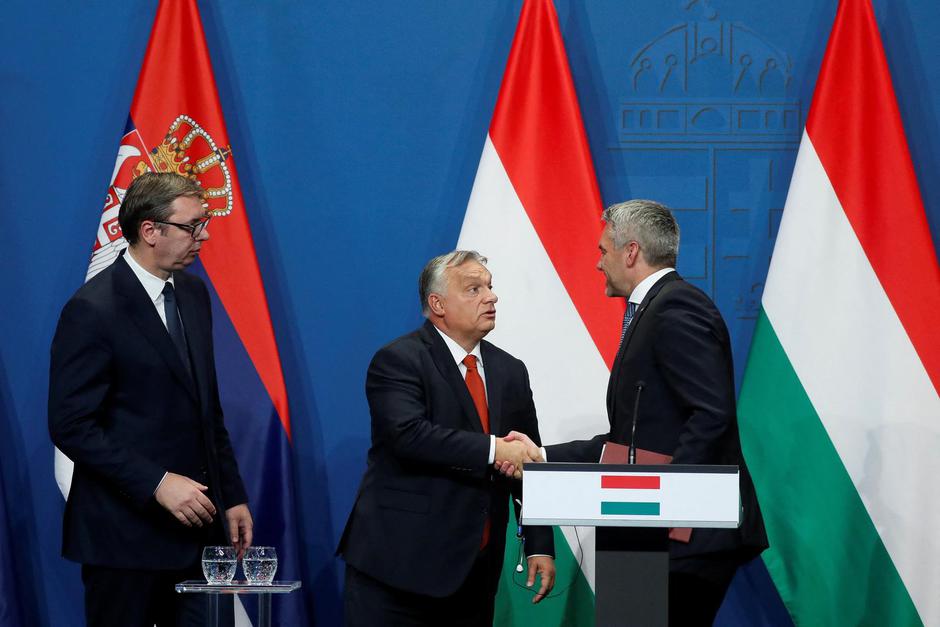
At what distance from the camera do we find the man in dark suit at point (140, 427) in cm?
277

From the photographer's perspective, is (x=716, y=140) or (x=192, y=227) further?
(x=716, y=140)

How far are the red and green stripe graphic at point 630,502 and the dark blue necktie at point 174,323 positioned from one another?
1.44 metres

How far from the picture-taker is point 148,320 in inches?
113

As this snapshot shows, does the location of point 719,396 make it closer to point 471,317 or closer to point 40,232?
point 471,317

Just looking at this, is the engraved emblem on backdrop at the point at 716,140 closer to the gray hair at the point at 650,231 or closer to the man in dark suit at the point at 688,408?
the gray hair at the point at 650,231

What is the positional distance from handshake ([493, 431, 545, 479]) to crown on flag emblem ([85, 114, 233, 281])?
1.42 meters

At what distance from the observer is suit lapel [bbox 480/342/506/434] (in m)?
3.11

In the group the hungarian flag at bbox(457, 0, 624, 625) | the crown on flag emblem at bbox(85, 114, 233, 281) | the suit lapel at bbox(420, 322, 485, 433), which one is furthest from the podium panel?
the crown on flag emblem at bbox(85, 114, 233, 281)

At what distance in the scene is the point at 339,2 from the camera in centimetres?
409

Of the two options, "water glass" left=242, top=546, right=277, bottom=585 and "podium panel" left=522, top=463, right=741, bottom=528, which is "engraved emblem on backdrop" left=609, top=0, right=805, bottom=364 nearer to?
"water glass" left=242, top=546, right=277, bottom=585

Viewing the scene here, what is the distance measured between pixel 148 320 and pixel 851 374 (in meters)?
2.21

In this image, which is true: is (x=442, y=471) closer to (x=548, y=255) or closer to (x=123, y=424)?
(x=123, y=424)

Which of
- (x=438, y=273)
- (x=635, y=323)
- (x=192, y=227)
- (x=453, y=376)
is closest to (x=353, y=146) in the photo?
(x=438, y=273)

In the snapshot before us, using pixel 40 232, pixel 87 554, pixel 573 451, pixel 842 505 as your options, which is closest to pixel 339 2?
pixel 40 232
